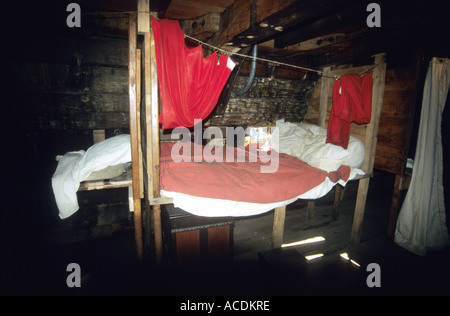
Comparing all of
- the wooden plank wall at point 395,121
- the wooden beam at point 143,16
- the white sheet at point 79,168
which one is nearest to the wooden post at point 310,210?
the wooden plank wall at point 395,121

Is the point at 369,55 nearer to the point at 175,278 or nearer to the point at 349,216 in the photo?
the point at 349,216

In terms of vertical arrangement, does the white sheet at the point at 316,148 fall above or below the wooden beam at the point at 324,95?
below

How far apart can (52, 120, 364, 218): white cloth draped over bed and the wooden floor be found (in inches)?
35.8

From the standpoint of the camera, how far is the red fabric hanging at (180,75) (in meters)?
2.37

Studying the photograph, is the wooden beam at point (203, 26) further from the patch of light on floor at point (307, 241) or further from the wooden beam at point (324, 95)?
the patch of light on floor at point (307, 241)

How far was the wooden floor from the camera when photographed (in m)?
3.10

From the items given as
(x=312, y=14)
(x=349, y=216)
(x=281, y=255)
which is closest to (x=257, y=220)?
(x=281, y=255)

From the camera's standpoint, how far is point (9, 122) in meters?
3.57

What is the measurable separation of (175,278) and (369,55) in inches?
184

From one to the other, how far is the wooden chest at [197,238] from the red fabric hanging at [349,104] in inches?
100.0

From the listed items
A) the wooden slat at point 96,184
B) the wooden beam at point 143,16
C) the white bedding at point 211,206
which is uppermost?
the wooden beam at point 143,16

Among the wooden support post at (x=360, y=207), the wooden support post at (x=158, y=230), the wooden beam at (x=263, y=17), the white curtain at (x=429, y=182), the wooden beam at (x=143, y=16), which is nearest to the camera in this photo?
the wooden beam at (x=263, y=17)

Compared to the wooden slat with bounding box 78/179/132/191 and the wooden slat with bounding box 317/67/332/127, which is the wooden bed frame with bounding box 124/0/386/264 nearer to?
the wooden slat with bounding box 78/179/132/191

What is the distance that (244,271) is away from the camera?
3.61 meters
